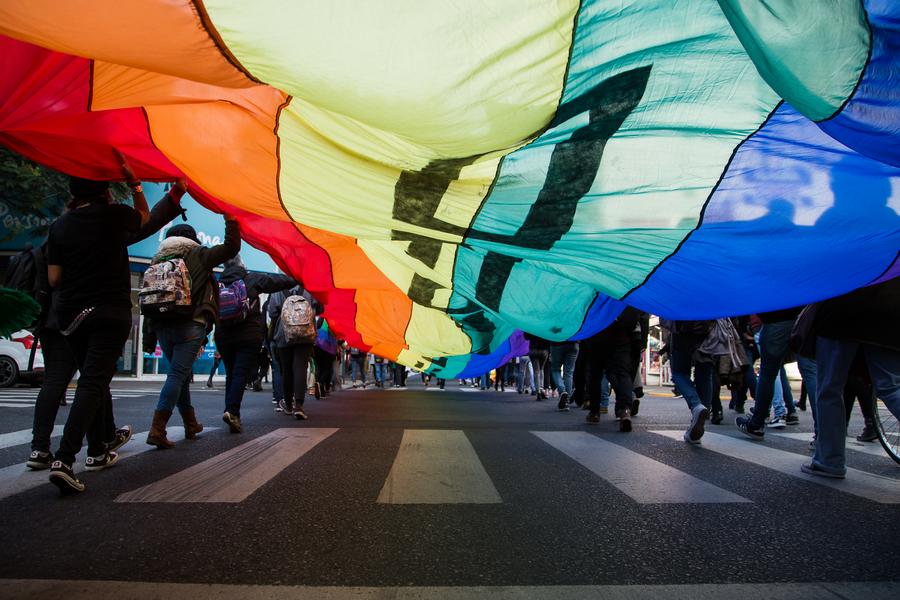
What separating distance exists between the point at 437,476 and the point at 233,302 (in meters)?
3.01

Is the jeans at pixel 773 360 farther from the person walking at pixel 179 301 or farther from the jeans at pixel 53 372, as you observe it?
the jeans at pixel 53 372

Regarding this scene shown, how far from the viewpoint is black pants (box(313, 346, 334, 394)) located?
1214cm

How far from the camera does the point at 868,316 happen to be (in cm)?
374

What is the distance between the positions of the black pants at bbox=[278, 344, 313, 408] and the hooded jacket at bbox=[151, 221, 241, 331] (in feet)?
8.10

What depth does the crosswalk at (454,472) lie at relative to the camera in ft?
11.3

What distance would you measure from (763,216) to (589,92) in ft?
4.86

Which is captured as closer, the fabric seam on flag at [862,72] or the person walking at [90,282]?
the fabric seam on flag at [862,72]

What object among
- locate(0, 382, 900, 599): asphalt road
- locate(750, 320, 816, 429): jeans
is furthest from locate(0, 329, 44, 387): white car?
locate(750, 320, 816, 429): jeans

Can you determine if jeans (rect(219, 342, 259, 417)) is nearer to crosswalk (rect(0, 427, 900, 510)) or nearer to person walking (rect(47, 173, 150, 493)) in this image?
crosswalk (rect(0, 427, 900, 510))

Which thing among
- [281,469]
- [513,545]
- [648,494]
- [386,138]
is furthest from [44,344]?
[648,494]

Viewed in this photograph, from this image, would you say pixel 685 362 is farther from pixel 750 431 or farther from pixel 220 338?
pixel 220 338

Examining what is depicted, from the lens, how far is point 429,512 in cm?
311

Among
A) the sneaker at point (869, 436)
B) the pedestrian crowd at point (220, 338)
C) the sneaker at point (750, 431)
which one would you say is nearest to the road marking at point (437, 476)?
the pedestrian crowd at point (220, 338)

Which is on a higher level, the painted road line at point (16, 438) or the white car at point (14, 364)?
the white car at point (14, 364)
